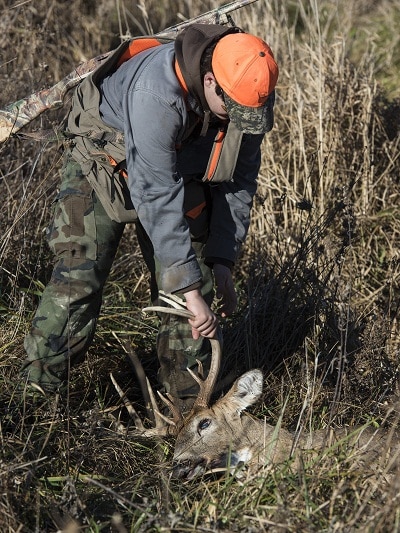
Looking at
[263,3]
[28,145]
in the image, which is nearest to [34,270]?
[28,145]

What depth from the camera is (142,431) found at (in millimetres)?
3645

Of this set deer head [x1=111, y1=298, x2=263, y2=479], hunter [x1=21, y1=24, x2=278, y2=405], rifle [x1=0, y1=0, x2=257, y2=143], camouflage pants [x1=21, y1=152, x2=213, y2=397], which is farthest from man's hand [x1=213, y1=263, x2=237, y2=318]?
rifle [x1=0, y1=0, x2=257, y2=143]

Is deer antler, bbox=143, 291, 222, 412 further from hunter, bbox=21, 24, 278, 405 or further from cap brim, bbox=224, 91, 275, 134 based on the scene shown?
cap brim, bbox=224, 91, 275, 134

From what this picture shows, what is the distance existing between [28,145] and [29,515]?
292 cm

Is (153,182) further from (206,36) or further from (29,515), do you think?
(29,515)

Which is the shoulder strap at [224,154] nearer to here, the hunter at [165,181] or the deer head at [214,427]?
the hunter at [165,181]

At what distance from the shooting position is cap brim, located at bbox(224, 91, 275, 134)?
316cm

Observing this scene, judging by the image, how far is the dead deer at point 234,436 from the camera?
332 cm

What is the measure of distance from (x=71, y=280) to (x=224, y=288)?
2.30 feet

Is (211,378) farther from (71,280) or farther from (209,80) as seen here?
(209,80)

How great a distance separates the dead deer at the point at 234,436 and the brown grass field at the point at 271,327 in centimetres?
8

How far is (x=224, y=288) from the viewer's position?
12.6 feet

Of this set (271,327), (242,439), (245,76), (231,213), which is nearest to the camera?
(245,76)

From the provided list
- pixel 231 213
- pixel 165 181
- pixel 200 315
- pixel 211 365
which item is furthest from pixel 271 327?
pixel 165 181
